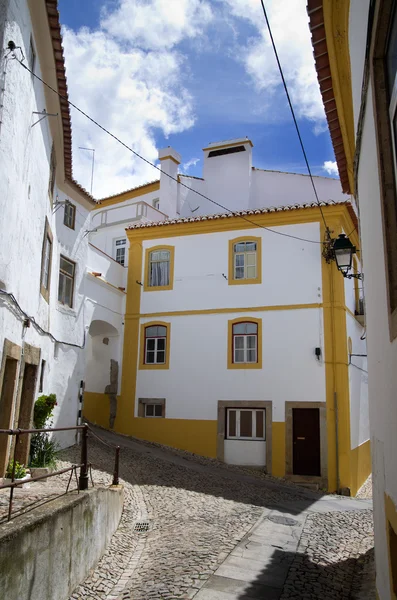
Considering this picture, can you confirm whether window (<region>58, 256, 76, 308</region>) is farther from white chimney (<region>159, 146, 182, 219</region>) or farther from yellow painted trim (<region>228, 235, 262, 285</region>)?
white chimney (<region>159, 146, 182, 219</region>)

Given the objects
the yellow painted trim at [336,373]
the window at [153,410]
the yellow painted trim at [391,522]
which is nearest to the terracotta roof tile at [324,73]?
the yellow painted trim at [391,522]

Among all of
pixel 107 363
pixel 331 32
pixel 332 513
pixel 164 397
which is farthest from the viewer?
pixel 107 363

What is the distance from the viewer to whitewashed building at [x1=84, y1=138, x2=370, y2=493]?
15023 millimetres

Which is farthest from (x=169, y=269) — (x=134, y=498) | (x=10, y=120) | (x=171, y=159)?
(x=10, y=120)

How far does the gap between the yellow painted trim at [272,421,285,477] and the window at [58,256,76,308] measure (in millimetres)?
6980

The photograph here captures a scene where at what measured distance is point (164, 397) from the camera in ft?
55.3

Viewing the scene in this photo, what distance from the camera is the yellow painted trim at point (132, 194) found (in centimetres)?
2392

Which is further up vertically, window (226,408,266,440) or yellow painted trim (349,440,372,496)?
window (226,408,266,440)

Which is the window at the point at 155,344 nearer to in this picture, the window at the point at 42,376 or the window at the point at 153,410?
the window at the point at 153,410

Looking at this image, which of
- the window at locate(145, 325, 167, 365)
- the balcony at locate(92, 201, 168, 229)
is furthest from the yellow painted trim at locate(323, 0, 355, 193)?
the balcony at locate(92, 201, 168, 229)

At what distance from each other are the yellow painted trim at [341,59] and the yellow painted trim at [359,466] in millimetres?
10606

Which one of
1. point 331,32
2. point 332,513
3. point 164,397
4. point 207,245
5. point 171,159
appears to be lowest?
point 332,513

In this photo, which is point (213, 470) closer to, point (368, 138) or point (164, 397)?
point (164, 397)

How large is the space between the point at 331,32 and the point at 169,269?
1252 cm
